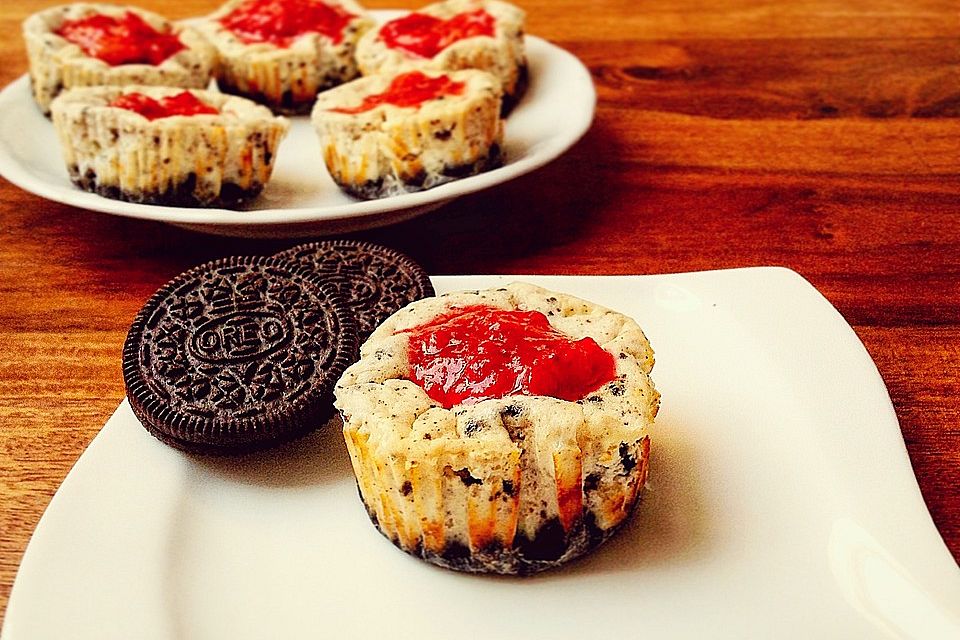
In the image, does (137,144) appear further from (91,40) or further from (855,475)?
(855,475)

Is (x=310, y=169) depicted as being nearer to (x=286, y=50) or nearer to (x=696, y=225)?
(x=286, y=50)

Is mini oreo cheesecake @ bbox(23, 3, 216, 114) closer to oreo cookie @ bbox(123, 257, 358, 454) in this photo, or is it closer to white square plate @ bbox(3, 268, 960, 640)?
oreo cookie @ bbox(123, 257, 358, 454)

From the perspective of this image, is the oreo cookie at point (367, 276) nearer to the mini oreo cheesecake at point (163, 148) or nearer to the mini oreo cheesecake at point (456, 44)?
the mini oreo cheesecake at point (163, 148)

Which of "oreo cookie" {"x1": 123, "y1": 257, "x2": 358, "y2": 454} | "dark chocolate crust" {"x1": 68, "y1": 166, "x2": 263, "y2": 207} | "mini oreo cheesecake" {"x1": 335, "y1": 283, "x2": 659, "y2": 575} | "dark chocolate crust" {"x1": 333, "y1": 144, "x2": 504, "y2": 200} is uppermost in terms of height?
"mini oreo cheesecake" {"x1": 335, "y1": 283, "x2": 659, "y2": 575}

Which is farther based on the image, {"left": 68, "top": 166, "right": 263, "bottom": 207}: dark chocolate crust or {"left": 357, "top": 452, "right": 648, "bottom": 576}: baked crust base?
{"left": 68, "top": 166, "right": 263, "bottom": 207}: dark chocolate crust

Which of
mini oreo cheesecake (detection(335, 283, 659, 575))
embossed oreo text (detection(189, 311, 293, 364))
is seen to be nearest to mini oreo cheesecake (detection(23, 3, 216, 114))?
embossed oreo text (detection(189, 311, 293, 364))
